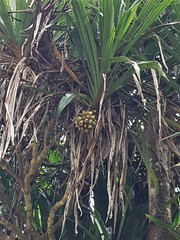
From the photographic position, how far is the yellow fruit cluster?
129 cm

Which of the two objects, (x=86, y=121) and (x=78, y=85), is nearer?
(x=86, y=121)

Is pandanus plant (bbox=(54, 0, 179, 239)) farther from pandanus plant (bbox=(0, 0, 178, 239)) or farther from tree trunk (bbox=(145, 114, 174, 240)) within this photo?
tree trunk (bbox=(145, 114, 174, 240))

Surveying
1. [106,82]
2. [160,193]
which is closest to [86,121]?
[106,82]

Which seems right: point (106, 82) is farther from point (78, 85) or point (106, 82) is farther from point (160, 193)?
point (160, 193)

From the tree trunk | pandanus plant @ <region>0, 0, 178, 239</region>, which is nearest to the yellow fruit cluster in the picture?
pandanus plant @ <region>0, 0, 178, 239</region>

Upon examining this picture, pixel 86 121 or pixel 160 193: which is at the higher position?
pixel 86 121

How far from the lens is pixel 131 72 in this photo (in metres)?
1.29

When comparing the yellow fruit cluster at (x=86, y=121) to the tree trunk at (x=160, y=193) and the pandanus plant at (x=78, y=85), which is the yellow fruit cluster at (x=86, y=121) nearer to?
the pandanus plant at (x=78, y=85)

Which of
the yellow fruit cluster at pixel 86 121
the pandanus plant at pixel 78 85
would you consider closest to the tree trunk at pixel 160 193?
the pandanus plant at pixel 78 85

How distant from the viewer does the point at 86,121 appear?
4.24 feet

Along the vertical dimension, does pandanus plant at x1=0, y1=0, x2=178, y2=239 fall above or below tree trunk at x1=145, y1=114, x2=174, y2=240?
above

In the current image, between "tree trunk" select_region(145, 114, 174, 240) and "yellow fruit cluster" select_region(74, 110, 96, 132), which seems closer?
"yellow fruit cluster" select_region(74, 110, 96, 132)

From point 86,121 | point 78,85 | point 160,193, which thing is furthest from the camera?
point 160,193

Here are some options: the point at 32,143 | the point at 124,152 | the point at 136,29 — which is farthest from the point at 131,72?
the point at 32,143
